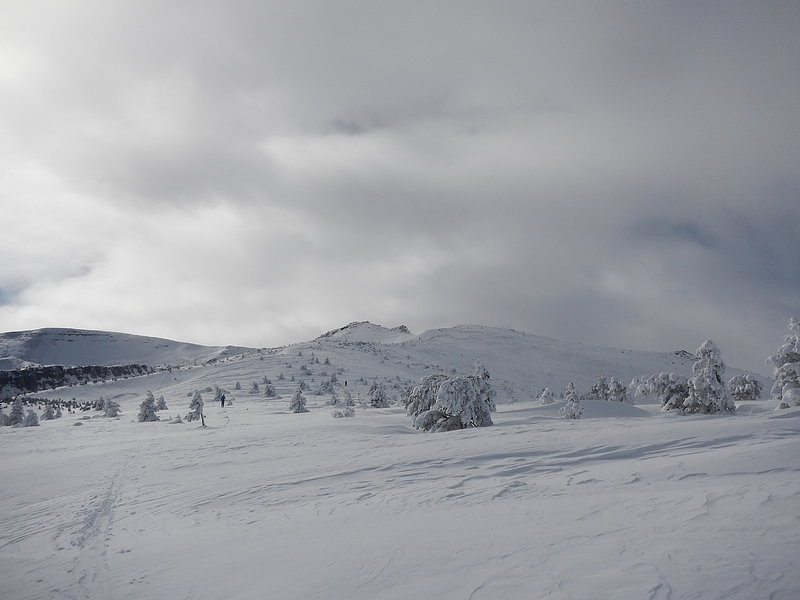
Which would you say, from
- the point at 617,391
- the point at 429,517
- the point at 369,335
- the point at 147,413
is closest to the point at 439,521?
the point at 429,517

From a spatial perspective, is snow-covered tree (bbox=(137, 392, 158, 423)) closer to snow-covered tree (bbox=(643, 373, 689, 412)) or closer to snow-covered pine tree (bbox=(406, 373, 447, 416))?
snow-covered pine tree (bbox=(406, 373, 447, 416))

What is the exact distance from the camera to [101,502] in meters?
12.1

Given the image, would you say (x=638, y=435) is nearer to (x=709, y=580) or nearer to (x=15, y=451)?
(x=709, y=580)

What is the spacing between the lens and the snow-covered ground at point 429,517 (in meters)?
5.54

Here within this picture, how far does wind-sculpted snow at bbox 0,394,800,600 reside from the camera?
550 cm

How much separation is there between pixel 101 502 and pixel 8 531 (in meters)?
1.97

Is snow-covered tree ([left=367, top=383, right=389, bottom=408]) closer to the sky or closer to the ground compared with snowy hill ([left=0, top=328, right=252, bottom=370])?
closer to the ground

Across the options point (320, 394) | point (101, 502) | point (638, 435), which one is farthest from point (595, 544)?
point (320, 394)

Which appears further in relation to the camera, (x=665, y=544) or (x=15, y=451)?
(x=15, y=451)

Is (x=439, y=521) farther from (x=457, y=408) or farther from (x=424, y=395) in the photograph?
(x=424, y=395)

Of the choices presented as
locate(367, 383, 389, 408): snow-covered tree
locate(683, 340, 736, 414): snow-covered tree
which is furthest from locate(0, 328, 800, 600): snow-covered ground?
locate(367, 383, 389, 408): snow-covered tree

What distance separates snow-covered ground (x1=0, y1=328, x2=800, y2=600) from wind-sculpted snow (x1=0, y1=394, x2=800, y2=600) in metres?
0.04

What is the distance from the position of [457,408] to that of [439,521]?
1396cm

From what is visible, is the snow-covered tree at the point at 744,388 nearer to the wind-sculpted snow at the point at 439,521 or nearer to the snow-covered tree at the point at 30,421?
the wind-sculpted snow at the point at 439,521
